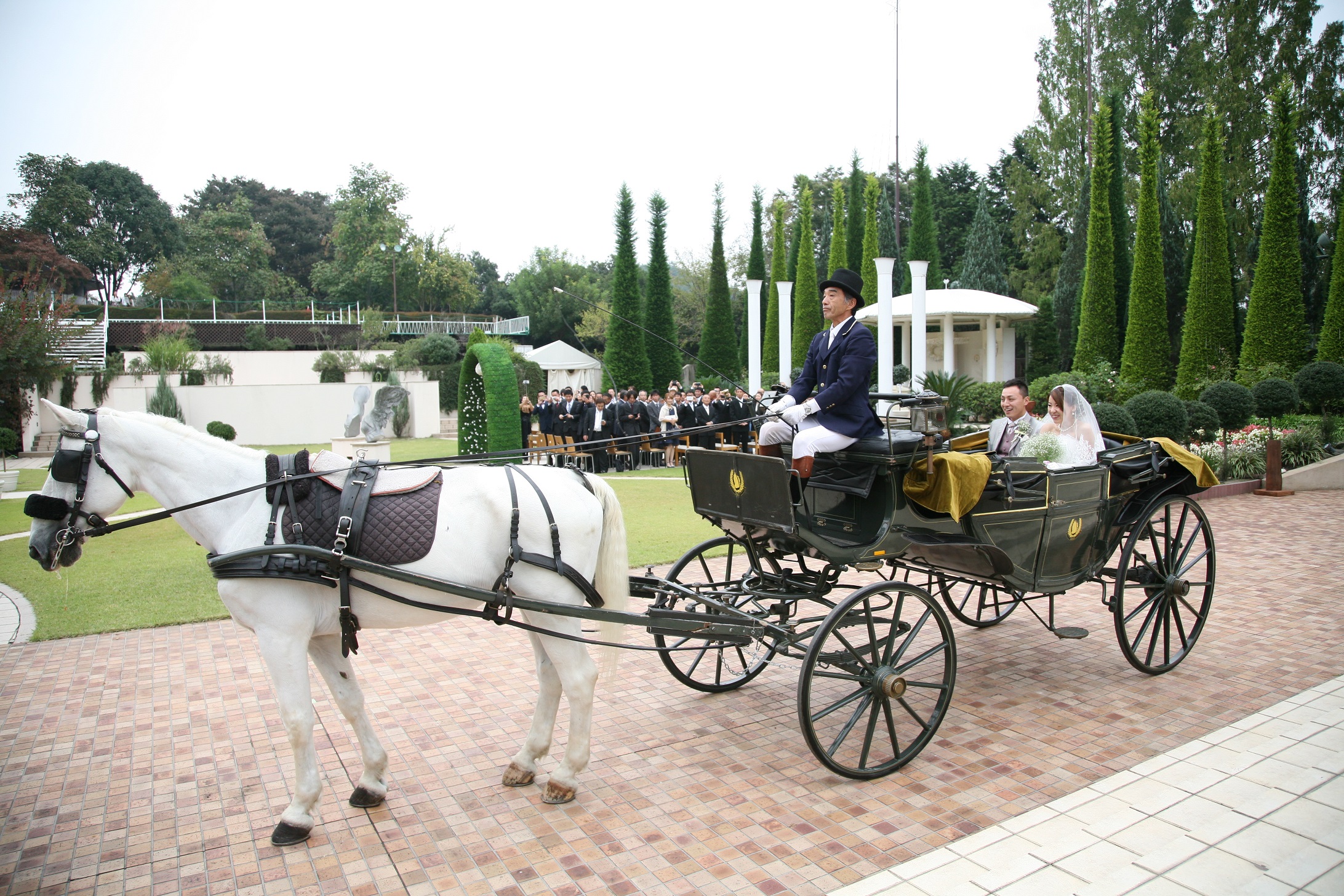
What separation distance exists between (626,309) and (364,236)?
90.0 feet

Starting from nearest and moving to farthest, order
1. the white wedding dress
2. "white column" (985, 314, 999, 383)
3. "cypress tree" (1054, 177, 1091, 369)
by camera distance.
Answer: the white wedding dress < "white column" (985, 314, 999, 383) < "cypress tree" (1054, 177, 1091, 369)

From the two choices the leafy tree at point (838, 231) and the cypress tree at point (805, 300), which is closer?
the leafy tree at point (838, 231)

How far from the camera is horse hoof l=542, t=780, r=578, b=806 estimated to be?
396cm

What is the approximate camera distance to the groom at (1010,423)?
234 inches

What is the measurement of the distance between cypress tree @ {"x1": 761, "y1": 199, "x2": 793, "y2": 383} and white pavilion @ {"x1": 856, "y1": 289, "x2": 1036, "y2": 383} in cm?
470

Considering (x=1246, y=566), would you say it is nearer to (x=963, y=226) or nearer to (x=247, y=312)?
(x=963, y=226)

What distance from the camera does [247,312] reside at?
4259cm

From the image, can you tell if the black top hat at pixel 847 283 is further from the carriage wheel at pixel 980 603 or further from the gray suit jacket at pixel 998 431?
the carriage wheel at pixel 980 603

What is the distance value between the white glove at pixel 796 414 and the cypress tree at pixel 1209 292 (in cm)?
1904

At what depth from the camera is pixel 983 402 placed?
2248 cm

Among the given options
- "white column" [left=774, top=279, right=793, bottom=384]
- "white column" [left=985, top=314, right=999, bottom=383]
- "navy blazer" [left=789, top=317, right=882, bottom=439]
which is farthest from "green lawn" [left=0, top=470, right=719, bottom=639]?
"white column" [left=985, top=314, right=999, bottom=383]

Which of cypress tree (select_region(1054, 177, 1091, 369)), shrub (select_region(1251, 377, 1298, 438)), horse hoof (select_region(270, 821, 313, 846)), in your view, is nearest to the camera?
horse hoof (select_region(270, 821, 313, 846))

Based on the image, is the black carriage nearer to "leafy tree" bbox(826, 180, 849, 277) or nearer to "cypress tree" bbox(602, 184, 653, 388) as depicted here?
"cypress tree" bbox(602, 184, 653, 388)

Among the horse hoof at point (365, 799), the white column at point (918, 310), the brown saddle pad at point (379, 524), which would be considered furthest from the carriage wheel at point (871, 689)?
the white column at point (918, 310)
